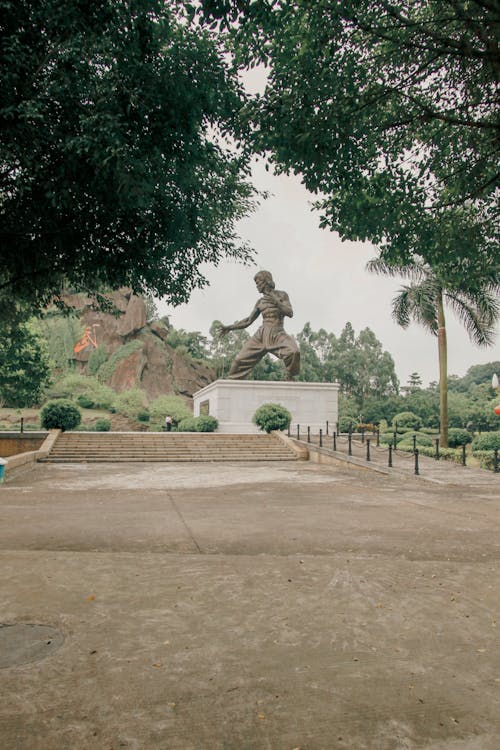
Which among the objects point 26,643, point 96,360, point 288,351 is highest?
point 96,360

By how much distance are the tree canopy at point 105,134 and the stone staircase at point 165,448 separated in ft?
40.9

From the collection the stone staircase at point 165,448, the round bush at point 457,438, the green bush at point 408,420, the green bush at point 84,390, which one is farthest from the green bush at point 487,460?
the green bush at point 84,390

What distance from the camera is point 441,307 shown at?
23.8m

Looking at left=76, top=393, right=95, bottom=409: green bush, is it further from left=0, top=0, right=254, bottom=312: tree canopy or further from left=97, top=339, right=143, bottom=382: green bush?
left=0, top=0, right=254, bottom=312: tree canopy

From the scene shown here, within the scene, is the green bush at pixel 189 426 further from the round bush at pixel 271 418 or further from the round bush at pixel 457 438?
the round bush at pixel 457 438

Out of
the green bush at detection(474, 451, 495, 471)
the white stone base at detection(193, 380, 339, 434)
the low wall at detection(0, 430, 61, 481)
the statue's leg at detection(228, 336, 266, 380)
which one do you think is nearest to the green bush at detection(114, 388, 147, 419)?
the white stone base at detection(193, 380, 339, 434)

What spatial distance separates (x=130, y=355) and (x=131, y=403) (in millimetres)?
8320

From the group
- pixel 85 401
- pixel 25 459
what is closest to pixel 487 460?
pixel 25 459

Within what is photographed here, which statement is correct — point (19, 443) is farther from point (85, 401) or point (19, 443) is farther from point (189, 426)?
point (85, 401)

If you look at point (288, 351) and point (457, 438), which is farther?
point (288, 351)

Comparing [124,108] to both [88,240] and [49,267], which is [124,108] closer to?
[88,240]

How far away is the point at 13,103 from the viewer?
540cm

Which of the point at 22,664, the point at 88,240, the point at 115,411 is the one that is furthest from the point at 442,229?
the point at 115,411

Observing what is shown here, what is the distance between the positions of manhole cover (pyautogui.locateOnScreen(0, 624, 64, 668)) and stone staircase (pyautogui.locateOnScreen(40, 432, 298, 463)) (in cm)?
1586
